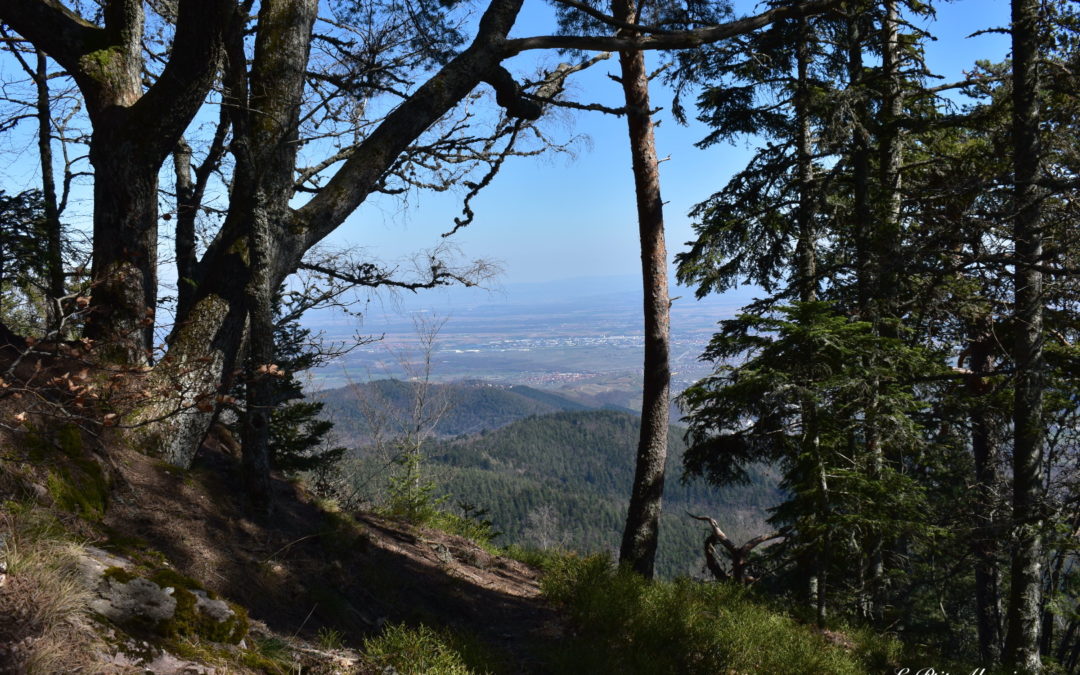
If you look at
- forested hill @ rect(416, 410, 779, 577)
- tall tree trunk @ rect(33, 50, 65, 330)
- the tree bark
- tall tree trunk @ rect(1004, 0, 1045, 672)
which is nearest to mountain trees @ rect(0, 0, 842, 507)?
the tree bark

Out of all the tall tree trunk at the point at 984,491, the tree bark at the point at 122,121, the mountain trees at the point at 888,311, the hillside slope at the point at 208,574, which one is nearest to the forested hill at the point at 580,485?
the tall tree trunk at the point at 984,491

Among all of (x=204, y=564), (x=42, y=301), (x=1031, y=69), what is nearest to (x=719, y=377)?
(x=1031, y=69)

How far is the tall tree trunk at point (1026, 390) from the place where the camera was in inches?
230

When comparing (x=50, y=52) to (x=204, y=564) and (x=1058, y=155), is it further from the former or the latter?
(x=1058, y=155)

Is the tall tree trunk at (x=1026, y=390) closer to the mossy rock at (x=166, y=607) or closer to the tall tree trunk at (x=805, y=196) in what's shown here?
the tall tree trunk at (x=805, y=196)

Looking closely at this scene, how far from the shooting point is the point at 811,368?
6.71 m

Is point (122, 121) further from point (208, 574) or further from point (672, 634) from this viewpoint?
point (672, 634)

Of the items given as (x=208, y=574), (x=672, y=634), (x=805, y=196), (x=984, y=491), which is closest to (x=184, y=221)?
(x=208, y=574)

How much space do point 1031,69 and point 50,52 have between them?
27.4 feet

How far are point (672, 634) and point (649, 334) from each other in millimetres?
3504

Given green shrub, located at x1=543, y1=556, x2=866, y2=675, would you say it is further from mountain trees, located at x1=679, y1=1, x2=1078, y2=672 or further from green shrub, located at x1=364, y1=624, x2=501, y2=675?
mountain trees, located at x1=679, y1=1, x2=1078, y2=672

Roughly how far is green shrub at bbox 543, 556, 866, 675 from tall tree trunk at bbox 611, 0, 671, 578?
102 centimetres

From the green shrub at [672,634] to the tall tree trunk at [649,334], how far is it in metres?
1.02

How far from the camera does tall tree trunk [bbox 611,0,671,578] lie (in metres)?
7.08
